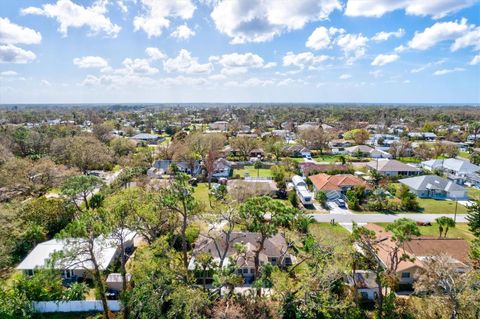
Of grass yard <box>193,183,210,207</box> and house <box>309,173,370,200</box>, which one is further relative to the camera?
grass yard <box>193,183,210,207</box>

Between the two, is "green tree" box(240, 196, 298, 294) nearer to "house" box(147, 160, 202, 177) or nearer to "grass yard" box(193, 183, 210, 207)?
"grass yard" box(193, 183, 210, 207)

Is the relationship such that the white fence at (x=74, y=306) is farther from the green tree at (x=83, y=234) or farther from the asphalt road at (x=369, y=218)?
the asphalt road at (x=369, y=218)

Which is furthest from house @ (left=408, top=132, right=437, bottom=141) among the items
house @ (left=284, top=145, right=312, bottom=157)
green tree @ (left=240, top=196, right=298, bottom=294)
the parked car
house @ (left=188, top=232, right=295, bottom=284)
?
green tree @ (left=240, top=196, right=298, bottom=294)

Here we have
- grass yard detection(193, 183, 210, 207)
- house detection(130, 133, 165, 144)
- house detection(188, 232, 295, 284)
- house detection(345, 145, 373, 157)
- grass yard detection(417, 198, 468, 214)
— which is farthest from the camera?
house detection(130, 133, 165, 144)

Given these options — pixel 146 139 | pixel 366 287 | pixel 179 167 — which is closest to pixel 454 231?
pixel 366 287

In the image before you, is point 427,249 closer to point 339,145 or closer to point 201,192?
point 201,192

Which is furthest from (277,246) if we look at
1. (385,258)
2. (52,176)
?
(52,176)

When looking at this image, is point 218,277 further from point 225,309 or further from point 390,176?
point 390,176
